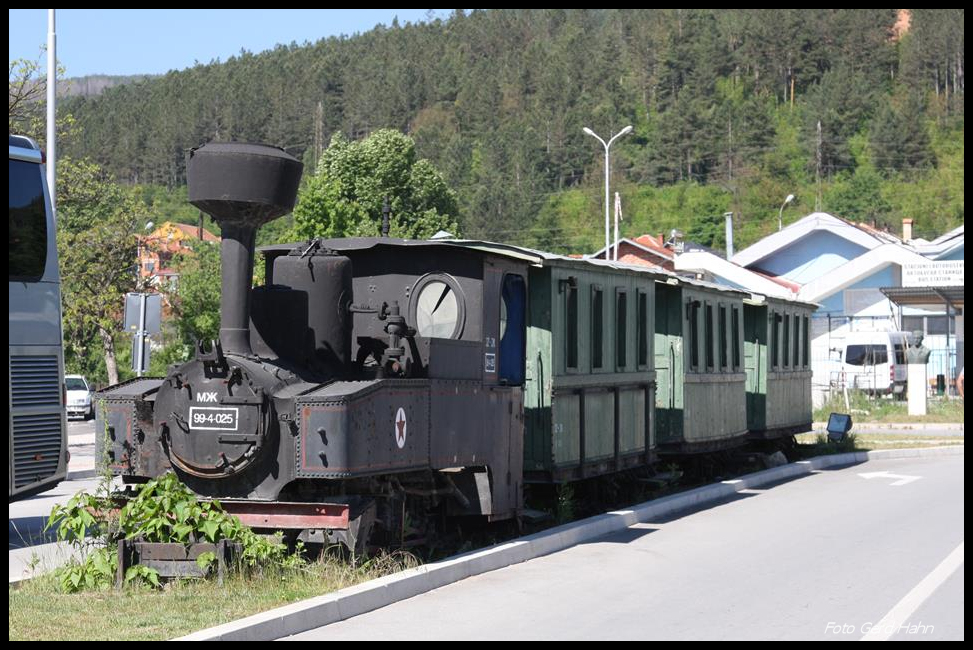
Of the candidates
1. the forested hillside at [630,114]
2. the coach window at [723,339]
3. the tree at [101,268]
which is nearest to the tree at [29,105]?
the tree at [101,268]

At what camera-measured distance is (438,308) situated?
13.0 metres

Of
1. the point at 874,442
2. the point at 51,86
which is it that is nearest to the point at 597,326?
the point at 51,86

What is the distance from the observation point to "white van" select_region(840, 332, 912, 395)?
49.0 meters

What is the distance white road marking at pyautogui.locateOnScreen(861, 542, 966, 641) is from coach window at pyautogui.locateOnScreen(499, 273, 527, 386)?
4.35m

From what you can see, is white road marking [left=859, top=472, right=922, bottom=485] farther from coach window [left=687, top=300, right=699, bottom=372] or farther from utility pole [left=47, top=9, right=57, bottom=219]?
utility pole [left=47, top=9, right=57, bottom=219]

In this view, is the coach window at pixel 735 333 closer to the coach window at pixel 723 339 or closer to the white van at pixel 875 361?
the coach window at pixel 723 339

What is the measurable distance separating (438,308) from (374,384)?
2.30 m

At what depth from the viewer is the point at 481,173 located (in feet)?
362

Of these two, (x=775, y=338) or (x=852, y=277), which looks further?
(x=852, y=277)

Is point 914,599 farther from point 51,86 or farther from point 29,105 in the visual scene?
point 29,105

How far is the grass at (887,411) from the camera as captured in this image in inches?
1449

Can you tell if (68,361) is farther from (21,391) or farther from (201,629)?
(201,629)

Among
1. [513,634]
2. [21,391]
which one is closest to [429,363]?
[513,634]

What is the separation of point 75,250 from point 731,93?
8924 cm
